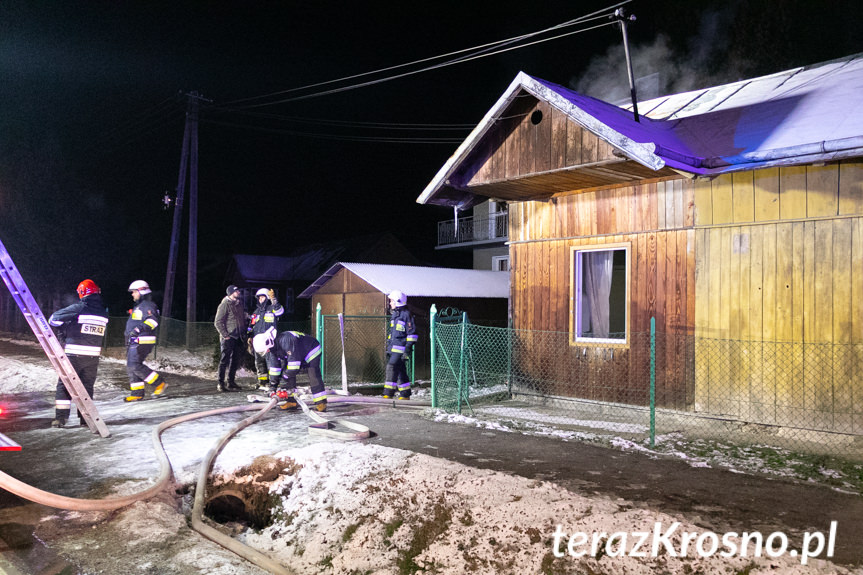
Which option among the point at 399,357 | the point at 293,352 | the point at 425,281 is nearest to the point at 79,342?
the point at 293,352

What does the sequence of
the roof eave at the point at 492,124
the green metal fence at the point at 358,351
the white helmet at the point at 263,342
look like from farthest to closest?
1. the green metal fence at the point at 358,351
2. the white helmet at the point at 263,342
3. the roof eave at the point at 492,124

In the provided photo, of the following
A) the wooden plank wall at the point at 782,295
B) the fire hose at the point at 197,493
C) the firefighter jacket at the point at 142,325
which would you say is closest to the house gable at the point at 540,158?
the wooden plank wall at the point at 782,295

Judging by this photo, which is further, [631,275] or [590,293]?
[590,293]

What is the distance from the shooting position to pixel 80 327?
792 centimetres

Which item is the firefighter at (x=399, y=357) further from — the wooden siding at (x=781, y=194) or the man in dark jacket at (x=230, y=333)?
the wooden siding at (x=781, y=194)

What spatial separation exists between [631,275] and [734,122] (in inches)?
106

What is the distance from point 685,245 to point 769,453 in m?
2.86

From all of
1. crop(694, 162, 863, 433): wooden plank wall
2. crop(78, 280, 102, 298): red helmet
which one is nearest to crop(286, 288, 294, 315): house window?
crop(78, 280, 102, 298): red helmet

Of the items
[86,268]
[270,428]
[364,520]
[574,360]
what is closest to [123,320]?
[86,268]

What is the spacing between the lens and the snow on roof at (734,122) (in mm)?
6734

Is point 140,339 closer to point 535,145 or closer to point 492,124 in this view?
point 492,124

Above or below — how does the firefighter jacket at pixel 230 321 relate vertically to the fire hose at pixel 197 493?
above

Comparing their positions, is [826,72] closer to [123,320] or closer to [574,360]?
[574,360]

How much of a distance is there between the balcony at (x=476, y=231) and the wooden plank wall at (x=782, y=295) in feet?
59.6
